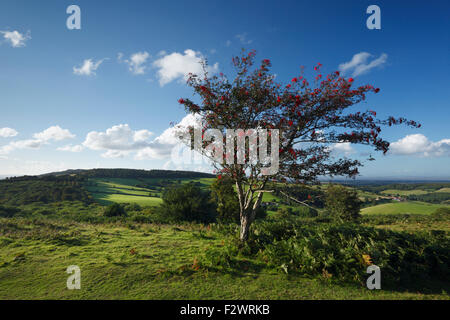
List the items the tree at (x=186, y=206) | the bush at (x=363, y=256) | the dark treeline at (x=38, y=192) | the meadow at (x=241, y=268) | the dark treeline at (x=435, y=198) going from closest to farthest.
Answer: the meadow at (x=241, y=268) → the bush at (x=363, y=256) → the tree at (x=186, y=206) → the dark treeline at (x=38, y=192) → the dark treeline at (x=435, y=198)

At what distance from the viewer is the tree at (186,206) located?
2461 centimetres

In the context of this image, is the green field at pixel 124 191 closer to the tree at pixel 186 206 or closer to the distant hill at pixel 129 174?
the distant hill at pixel 129 174

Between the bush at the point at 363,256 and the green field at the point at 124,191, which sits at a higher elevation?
the bush at the point at 363,256

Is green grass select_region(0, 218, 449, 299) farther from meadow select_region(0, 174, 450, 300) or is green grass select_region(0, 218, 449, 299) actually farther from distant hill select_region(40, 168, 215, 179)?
distant hill select_region(40, 168, 215, 179)

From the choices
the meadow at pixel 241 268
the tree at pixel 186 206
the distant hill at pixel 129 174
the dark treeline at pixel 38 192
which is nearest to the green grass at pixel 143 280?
the meadow at pixel 241 268

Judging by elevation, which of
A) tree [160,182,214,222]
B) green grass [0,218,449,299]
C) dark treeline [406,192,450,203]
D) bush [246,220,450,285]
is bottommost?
dark treeline [406,192,450,203]

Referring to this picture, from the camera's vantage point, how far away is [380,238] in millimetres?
7297

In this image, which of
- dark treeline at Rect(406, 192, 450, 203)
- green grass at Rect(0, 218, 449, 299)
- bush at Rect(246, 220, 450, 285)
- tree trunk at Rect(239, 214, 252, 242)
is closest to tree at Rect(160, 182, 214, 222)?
green grass at Rect(0, 218, 449, 299)

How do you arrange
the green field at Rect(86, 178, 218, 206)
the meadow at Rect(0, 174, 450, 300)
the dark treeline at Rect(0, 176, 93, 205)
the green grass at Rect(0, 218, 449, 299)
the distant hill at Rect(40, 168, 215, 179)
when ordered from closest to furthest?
the green grass at Rect(0, 218, 449, 299) → the meadow at Rect(0, 174, 450, 300) → the green field at Rect(86, 178, 218, 206) → the dark treeline at Rect(0, 176, 93, 205) → the distant hill at Rect(40, 168, 215, 179)

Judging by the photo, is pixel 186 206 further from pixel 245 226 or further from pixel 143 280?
pixel 143 280

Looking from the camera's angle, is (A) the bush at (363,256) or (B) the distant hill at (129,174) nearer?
(A) the bush at (363,256)

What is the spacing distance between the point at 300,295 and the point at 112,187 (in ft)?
296

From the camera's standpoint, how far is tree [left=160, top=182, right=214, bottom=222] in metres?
24.6

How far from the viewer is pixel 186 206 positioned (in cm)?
2469
